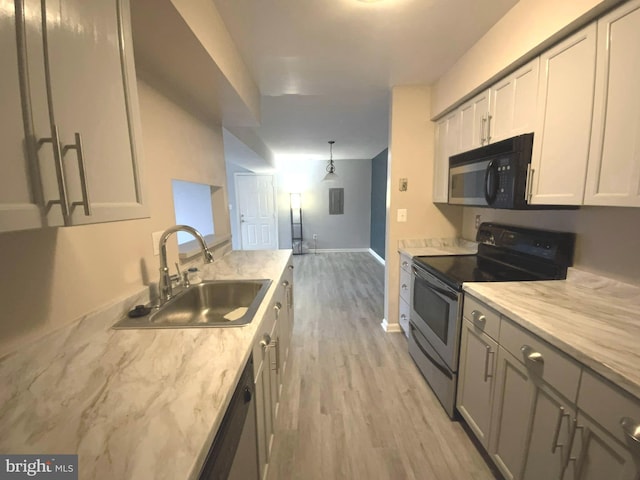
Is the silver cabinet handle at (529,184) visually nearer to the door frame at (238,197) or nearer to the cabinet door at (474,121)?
the cabinet door at (474,121)

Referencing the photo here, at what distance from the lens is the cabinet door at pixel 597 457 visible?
2.37 ft

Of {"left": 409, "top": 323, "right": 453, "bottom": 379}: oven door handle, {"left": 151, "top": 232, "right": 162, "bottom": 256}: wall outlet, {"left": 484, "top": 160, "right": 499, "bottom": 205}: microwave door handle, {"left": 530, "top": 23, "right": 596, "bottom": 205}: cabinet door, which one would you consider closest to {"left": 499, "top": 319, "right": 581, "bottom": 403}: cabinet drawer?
{"left": 409, "top": 323, "right": 453, "bottom": 379}: oven door handle

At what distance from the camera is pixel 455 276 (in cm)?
160

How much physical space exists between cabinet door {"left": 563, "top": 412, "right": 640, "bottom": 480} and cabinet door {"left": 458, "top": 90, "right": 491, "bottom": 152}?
1.61m

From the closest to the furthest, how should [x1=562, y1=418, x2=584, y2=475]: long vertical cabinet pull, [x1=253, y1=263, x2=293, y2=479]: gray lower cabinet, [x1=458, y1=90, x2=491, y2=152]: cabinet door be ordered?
1. [x1=562, y1=418, x2=584, y2=475]: long vertical cabinet pull
2. [x1=253, y1=263, x2=293, y2=479]: gray lower cabinet
3. [x1=458, y1=90, x2=491, y2=152]: cabinet door

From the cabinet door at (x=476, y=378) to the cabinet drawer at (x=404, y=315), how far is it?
82 centimetres

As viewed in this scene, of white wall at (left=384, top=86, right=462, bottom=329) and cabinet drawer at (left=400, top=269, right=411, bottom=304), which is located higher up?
white wall at (left=384, top=86, right=462, bottom=329)

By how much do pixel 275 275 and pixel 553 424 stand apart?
1.45 metres

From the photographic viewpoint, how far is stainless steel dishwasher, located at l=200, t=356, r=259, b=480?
62cm

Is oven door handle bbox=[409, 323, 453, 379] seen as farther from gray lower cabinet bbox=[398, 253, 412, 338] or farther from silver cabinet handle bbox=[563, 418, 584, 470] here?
silver cabinet handle bbox=[563, 418, 584, 470]

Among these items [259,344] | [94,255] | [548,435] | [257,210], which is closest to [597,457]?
[548,435]

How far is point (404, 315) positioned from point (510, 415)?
1346 millimetres

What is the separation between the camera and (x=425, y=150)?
249 centimetres

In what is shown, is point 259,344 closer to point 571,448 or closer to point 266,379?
point 266,379
